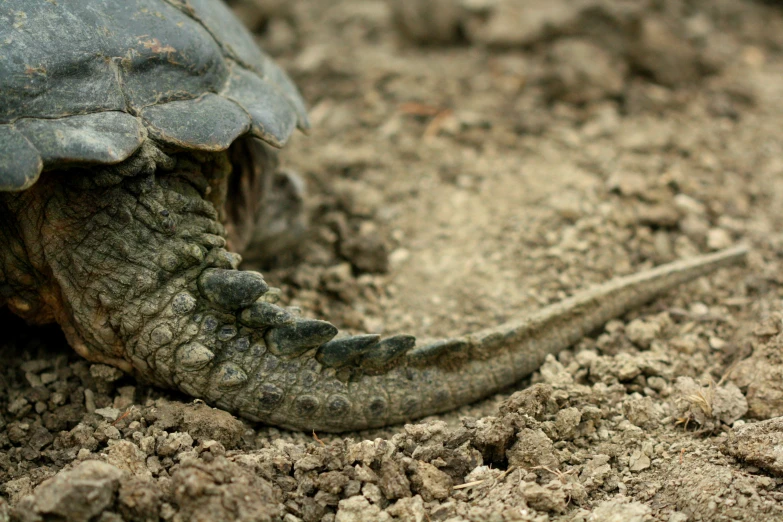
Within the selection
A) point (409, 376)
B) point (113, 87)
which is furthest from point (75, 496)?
point (113, 87)

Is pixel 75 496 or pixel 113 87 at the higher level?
pixel 113 87

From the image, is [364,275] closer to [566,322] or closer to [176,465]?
[566,322]

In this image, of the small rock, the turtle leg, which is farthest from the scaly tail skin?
the small rock

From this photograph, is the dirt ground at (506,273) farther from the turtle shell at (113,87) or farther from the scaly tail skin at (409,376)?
the turtle shell at (113,87)

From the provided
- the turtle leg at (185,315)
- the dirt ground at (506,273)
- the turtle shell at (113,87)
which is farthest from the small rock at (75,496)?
the turtle shell at (113,87)

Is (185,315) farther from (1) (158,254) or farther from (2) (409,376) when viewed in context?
(2) (409,376)

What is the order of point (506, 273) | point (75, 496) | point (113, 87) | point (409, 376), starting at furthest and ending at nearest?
point (506, 273) → point (409, 376) → point (113, 87) → point (75, 496)
